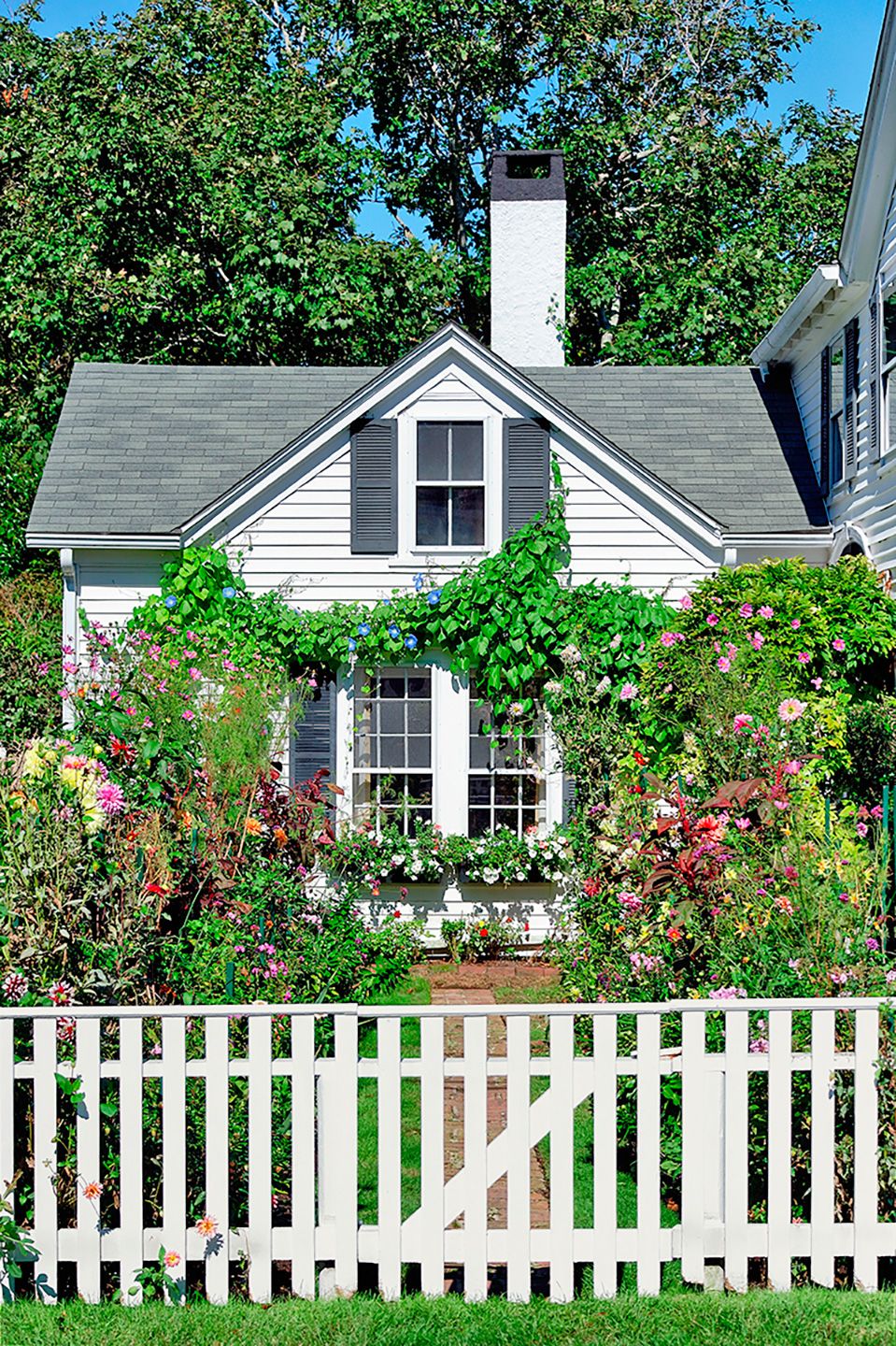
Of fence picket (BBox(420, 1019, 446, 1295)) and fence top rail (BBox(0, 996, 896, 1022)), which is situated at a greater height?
fence top rail (BBox(0, 996, 896, 1022))

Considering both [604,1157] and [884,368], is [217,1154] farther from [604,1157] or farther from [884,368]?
[884,368]

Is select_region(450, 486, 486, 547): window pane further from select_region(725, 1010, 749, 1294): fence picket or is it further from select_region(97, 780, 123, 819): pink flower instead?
select_region(725, 1010, 749, 1294): fence picket

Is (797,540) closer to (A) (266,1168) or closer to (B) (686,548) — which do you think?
(B) (686,548)

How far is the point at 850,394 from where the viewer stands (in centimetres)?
1338

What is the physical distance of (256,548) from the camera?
11938 millimetres

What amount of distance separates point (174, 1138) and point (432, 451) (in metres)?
8.43

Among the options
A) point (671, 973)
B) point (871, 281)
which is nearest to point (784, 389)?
point (871, 281)

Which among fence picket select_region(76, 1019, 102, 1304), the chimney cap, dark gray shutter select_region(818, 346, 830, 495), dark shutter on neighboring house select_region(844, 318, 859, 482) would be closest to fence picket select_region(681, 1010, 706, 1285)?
fence picket select_region(76, 1019, 102, 1304)

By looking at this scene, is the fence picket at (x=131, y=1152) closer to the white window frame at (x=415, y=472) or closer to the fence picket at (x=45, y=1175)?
the fence picket at (x=45, y=1175)

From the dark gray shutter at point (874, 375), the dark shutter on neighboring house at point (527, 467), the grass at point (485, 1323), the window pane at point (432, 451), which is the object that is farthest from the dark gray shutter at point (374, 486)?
the grass at point (485, 1323)

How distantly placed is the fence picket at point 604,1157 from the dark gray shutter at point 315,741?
7.31 m

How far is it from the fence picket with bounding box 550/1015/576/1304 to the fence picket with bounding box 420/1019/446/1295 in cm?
38

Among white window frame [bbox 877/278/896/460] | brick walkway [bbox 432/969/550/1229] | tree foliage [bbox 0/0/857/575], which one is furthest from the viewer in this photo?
tree foliage [bbox 0/0/857/575]

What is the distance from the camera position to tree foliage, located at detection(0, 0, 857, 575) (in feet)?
67.6
